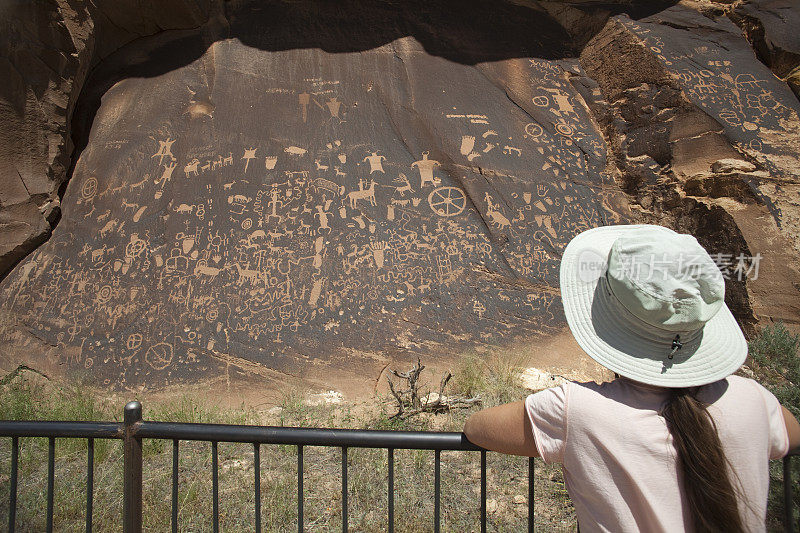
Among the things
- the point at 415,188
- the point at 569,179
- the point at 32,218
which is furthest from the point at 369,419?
the point at 32,218

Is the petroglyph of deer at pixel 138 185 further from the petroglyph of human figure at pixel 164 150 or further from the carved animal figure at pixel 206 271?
the carved animal figure at pixel 206 271

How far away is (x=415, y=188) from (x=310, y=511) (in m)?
3.21

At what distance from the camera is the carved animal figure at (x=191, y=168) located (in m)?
5.16

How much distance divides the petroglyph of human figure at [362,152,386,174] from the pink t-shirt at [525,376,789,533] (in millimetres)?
4226

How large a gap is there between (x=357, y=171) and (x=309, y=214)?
644 millimetres

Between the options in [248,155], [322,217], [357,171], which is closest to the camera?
[322,217]

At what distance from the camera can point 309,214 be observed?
4.85 metres

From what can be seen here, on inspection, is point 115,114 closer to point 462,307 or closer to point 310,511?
point 462,307

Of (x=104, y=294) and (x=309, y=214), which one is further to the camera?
(x=309, y=214)

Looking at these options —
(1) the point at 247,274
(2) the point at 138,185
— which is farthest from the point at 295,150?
(2) the point at 138,185

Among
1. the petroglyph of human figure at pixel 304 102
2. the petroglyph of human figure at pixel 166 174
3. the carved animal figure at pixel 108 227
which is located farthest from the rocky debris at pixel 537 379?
the carved animal figure at pixel 108 227

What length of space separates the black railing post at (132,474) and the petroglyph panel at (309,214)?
2.63 meters

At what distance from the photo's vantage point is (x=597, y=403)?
101cm

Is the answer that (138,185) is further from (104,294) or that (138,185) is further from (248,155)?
(104,294)
